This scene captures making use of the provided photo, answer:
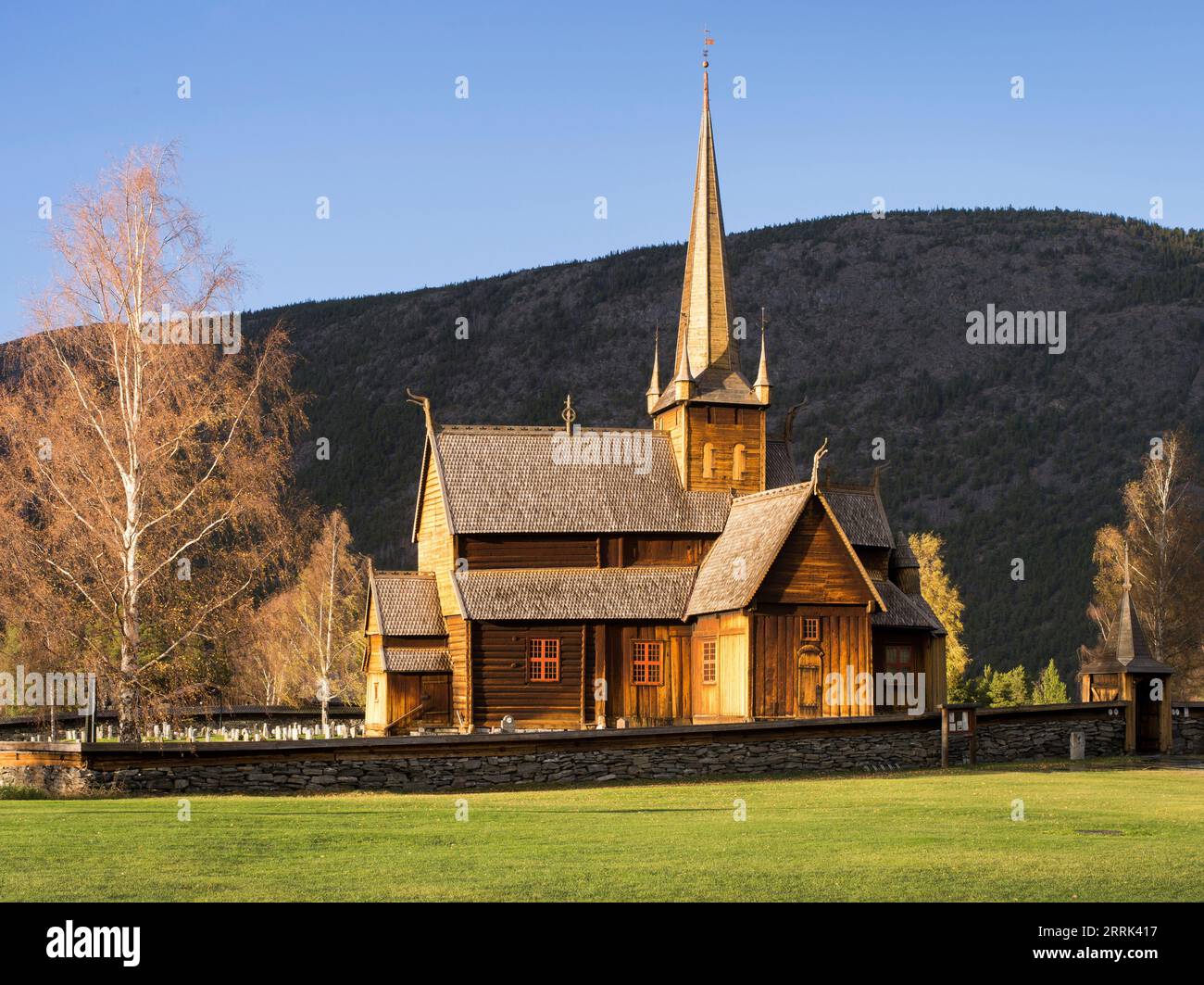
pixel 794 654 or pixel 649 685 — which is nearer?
pixel 794 654

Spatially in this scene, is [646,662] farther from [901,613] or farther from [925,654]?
[925,654]

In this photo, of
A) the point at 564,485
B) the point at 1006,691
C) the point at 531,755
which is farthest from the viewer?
the point at 1006,691

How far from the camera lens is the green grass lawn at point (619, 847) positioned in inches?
603

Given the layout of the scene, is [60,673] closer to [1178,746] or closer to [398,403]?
[1178,746]

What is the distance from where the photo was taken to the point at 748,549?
4269 centimetres

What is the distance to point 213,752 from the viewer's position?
28.7 meters

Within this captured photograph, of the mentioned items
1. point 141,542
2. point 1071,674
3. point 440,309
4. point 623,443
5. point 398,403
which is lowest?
point 1071,674

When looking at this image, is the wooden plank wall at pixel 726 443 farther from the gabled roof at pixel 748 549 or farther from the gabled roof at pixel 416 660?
the gabled roof at pixel 416 660

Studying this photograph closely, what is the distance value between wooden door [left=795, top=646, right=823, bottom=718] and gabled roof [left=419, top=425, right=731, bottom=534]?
6492 mm

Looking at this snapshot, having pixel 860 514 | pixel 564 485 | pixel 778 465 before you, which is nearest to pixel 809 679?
pixel 860 514

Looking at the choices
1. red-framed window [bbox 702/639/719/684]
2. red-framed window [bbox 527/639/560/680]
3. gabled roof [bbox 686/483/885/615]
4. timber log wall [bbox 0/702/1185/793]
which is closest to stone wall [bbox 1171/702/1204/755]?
timber log wall [bbox 0/702/1185/793]

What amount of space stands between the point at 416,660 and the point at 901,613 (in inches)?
577
